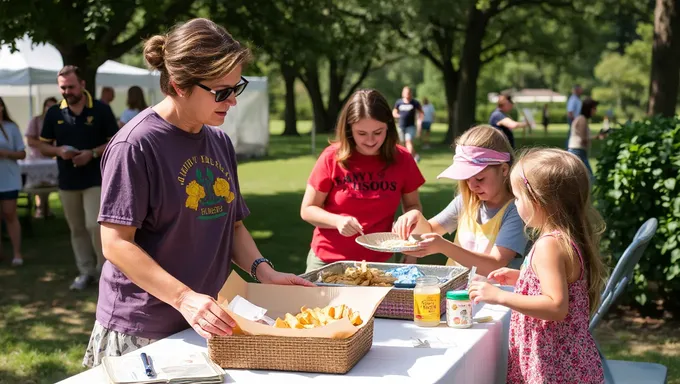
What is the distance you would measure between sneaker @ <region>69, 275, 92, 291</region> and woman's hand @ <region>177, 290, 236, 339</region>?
569cm

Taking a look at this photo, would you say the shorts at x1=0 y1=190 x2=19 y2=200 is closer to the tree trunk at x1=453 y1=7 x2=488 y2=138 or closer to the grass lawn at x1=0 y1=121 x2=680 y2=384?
the grass lawn at x1=0 y1=121 x2=680 y2=384

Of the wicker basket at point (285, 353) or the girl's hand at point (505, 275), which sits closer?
the wicker basket at point (285, 353)

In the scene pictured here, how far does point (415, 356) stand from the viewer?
8.51 feet

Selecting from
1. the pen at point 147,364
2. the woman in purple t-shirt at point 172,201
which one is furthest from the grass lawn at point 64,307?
the pen at point 147,364

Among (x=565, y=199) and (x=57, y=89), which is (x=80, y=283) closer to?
(x=565, y=199)

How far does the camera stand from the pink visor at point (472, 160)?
12.0 feet

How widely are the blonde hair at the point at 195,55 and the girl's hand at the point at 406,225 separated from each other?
138 centimetres

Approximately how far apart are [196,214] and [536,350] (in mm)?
1214

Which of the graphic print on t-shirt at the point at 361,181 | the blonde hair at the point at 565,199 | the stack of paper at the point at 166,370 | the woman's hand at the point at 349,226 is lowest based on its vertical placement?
the stack of paper at the point at 166,370

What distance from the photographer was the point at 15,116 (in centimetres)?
1748

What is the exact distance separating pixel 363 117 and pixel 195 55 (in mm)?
1775

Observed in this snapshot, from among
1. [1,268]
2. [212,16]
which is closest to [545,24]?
[212,16]

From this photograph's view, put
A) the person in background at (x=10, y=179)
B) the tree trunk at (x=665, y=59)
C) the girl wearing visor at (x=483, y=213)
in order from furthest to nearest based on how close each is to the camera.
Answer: the tree trunk at (x=665, y=59)
the person in background at (x=10, y=179)
the girl wearing visor at (x=483, y=213)

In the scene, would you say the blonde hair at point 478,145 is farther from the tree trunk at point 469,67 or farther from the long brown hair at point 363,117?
the tree trunk at point 469,67
